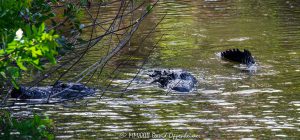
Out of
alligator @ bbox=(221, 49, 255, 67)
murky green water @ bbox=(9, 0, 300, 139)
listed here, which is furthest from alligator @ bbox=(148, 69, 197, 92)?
alligator @ bbox=(221, 49, 255, 67)

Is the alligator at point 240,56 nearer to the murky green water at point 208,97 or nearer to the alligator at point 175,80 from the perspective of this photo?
the murky green water at point 208,97

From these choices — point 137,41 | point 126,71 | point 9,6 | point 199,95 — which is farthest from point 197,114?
point 137,41

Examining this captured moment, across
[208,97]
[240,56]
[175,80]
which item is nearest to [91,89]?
[175,80]

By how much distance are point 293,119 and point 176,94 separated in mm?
2177

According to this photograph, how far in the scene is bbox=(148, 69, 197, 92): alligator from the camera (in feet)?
33.9

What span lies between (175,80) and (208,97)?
95 centimetres

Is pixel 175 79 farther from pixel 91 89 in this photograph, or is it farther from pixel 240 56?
pixel 240 56

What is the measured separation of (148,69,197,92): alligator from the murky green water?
17 centimetres

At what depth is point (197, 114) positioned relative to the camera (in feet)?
29.1

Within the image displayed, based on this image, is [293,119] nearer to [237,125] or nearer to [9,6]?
[237,125]

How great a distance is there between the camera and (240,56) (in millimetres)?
12516

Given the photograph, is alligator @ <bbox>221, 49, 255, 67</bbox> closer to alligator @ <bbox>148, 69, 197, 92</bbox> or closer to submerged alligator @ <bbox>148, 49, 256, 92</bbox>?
submerged alligator @ <bbox>148, 49, 256, 92</bbox>

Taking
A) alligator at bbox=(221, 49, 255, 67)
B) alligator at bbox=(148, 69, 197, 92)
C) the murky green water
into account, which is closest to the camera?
the murky green water

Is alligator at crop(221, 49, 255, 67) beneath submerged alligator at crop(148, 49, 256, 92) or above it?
beneath
